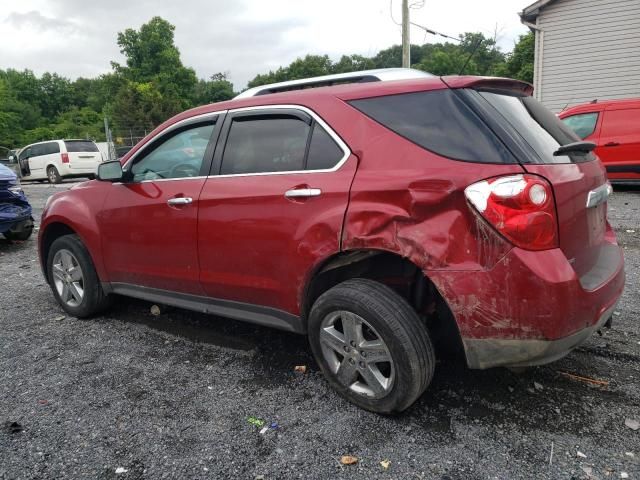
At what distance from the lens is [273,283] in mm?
2871

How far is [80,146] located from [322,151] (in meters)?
18.9

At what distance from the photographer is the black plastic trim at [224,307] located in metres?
2.91

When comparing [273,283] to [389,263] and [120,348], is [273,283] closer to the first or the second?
[389,263]

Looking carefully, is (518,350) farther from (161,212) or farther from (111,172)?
(111,172)

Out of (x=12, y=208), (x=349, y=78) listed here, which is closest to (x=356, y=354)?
(x=349, y=78)

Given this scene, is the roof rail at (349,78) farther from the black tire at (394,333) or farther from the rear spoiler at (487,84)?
the black tire at (394,333)

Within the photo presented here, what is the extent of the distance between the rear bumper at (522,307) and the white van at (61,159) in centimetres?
1870

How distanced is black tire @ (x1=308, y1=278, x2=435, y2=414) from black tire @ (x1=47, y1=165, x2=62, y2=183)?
19535 millimetres

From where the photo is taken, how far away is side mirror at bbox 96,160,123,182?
363 cm

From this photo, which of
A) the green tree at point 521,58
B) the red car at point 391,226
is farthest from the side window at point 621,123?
the green tree at point 521,58

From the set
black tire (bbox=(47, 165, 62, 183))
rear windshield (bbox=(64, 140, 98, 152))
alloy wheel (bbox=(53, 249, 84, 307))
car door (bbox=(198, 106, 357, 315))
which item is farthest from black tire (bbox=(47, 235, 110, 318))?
black tire (bbox=(47, 165, 62, 183))

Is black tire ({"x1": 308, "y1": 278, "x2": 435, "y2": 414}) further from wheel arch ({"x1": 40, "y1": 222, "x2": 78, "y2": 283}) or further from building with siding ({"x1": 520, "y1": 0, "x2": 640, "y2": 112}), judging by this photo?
building with siding ({"x1": 520, "y1": 0, "x2": 640, "y2": 112})

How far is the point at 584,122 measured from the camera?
962cm

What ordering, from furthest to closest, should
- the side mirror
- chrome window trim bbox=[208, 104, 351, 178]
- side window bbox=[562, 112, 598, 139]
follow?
1. side window bbox=[562, 112, 598, 139]
2. the side mirror
3. chrome window trim bbox=[208, 104, 351, 178]
